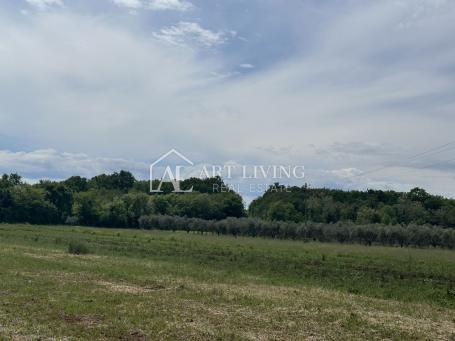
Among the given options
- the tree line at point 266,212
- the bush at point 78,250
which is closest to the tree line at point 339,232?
the tree line at point 266,212

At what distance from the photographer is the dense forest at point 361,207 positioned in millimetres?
111438

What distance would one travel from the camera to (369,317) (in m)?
16.3

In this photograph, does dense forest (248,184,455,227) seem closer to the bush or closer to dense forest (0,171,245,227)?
dense forest (0,171,245,227)

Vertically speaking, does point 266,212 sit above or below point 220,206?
below

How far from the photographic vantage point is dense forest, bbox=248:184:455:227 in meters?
111

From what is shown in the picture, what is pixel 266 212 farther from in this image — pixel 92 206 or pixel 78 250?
pixel 78 250

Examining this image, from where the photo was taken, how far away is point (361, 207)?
122188mm

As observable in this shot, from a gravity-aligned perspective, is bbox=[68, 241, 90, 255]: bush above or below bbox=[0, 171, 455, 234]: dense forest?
below

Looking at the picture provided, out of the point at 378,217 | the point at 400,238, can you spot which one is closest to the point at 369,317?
the point at 400,238

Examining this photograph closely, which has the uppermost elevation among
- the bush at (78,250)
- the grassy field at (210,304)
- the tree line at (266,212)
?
the tree line at (266,212)

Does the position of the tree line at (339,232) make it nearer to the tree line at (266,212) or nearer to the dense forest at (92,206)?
the tree line at (266,212)

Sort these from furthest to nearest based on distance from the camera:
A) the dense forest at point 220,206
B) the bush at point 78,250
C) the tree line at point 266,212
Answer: the dense forest at point 220,206
the tree line at point 266,212
the bush at point 78,250

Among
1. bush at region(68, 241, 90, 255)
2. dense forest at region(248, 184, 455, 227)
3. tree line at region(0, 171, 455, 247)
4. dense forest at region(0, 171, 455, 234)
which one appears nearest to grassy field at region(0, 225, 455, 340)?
bush at region(68, 241, 90, 255)

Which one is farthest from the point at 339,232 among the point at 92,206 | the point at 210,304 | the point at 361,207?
the point at 92,206
